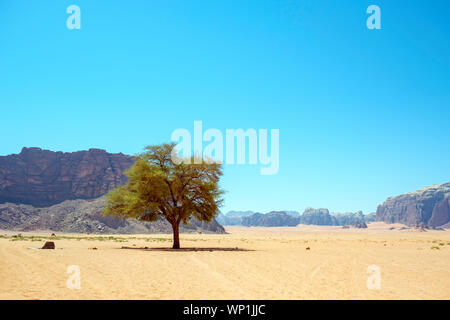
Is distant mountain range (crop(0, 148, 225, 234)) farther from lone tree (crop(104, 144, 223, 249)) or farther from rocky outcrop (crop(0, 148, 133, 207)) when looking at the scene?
lone tree (crop(104, 144, 223, 249))

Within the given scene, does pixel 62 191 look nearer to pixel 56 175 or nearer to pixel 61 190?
pixel 61 190

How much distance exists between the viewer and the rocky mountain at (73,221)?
10925cm

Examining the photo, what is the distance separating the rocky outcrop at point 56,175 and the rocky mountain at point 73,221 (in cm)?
1027

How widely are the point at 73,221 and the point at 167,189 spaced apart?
3554 inches

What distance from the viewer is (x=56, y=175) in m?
158

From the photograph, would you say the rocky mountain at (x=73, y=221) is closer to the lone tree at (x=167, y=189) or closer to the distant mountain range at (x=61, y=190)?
the distant mountain range at (x=61, y=190)

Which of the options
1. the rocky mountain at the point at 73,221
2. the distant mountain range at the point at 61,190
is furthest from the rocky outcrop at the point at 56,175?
the rocky mountain at the point at 73,221

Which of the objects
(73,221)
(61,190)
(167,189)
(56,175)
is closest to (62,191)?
(61,190)

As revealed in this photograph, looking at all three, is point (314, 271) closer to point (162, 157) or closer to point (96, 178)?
point (162, 157)

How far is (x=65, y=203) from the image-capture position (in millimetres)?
140750

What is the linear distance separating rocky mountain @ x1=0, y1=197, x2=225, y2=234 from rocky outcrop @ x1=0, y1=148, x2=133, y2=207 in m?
10.3

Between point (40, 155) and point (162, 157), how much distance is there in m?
148
